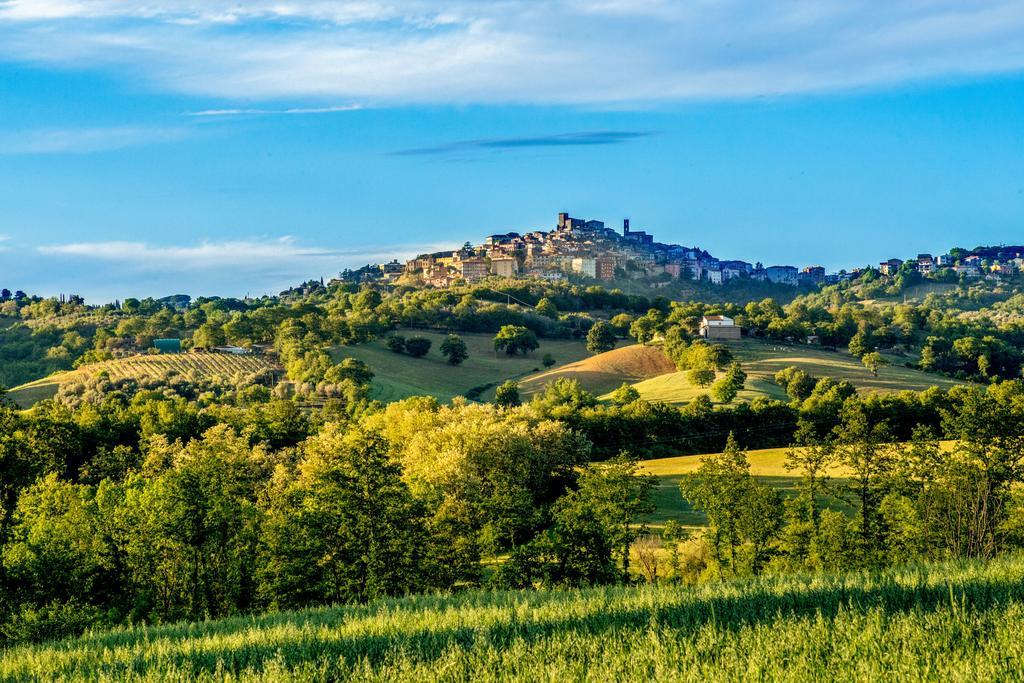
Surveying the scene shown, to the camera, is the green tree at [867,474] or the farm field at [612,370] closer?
the green tree at [867,474]

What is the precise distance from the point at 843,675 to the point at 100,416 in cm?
6956

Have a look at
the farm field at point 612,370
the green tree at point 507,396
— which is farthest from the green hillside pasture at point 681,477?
the farm field at point 612,370

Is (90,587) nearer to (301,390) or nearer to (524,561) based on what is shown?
(524,561)

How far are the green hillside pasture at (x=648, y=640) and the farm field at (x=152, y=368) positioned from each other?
10075 cm

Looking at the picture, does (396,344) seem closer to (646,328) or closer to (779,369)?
(646,328)

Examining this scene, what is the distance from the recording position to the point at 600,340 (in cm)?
13925

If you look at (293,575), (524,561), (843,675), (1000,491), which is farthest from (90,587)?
(1000,491)

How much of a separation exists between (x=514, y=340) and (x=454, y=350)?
13.1 metres

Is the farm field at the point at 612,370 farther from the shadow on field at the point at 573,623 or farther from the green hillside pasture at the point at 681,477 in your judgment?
the shadow on field at the point at 573,623

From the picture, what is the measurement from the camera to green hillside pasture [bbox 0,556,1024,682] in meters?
11.9

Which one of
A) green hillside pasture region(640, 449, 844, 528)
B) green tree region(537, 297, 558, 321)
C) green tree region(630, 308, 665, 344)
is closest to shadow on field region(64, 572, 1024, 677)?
green hillside pasture region(640, 449, 844, 528)

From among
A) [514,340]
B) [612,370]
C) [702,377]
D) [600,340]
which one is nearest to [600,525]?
[702,377]

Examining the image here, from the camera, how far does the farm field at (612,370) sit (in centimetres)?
11344

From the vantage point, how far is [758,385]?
96438 mm
